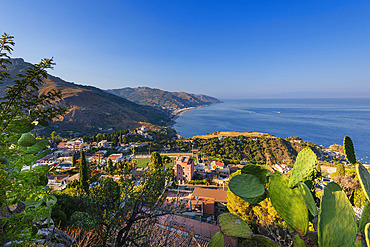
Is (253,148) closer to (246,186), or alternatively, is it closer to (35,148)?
(246,186)

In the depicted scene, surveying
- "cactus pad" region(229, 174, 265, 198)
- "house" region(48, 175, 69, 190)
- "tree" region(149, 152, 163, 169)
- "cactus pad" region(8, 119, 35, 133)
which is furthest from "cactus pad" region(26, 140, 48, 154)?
"house" region(48, 175, 69, 190)

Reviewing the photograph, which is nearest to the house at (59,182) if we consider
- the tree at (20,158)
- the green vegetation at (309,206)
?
the tree at (20,158)

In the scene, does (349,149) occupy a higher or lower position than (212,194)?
higher

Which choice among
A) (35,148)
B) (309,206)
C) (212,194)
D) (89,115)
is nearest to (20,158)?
(35,148)

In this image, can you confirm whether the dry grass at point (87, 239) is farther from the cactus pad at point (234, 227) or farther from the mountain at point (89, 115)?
the mountain at point (89, 115)

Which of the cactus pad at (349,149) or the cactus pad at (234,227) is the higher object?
the cactus pad at (349,149)

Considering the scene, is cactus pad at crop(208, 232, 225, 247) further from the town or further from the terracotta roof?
the terracotta roof
